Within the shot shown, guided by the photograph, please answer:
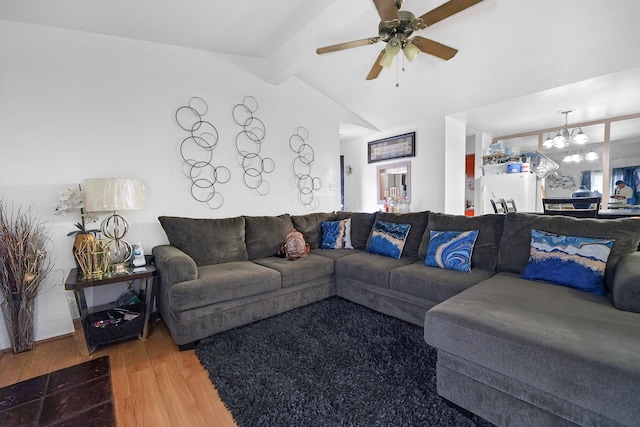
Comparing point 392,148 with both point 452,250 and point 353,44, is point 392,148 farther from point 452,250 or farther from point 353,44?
point 452,250

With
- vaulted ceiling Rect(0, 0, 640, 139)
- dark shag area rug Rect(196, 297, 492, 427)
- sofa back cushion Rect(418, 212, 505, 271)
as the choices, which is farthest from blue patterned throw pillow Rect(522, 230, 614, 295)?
vaulted ceiling Rect(0, 0, 640, 139)

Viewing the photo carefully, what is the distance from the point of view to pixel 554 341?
108 centimetres

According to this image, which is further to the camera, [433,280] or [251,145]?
[251,145]

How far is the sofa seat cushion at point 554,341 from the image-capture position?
930mm

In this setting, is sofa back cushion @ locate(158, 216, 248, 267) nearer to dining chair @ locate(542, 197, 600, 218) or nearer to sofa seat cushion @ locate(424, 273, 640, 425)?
sofa seat cushion @ locate(424, 273, 640, 425)

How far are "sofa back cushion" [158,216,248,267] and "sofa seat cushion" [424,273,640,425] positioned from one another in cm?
201

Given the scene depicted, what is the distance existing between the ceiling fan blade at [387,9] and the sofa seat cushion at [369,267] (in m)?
1.94

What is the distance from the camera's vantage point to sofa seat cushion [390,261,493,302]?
2.00 meters

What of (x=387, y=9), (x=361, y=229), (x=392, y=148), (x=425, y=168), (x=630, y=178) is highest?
(x=387, y=9)

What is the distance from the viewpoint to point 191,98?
2990 mm

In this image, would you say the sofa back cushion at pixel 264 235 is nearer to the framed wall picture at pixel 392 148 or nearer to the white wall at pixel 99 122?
the white wall at pixel 99 122

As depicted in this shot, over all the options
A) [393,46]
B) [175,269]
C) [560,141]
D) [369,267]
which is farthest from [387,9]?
[560,141]

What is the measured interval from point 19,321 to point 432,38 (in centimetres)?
434

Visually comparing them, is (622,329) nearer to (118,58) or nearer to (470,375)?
(470,375)
